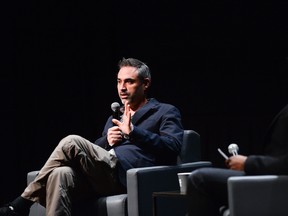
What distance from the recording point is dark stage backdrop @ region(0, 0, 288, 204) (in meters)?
4.93

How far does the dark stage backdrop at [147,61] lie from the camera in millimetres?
4926

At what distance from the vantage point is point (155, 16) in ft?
17.1

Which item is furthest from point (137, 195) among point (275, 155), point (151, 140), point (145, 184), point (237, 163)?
point (275, 155)

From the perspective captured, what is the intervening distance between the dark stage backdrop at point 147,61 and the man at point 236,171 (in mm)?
2647

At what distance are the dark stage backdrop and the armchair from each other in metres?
1.59

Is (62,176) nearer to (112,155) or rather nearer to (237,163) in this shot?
(112,155)

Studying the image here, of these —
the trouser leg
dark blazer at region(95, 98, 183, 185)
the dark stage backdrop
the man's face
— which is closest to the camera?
A: the trouser leg

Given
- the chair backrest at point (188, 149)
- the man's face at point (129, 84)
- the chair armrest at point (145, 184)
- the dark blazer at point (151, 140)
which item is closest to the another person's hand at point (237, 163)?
the chair armrest at point (145, 184)

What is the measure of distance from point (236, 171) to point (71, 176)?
3.39ft

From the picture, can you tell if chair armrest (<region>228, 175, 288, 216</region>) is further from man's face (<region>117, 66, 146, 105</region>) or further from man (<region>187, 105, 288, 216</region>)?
man's face (<region>117, 66, 146, 105</region>)

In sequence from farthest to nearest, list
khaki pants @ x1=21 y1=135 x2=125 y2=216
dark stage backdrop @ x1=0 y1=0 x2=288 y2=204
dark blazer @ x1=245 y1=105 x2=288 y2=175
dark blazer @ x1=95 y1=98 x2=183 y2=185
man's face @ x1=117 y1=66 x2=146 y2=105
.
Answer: dark stage backdrop @ x1=0 y1=0 x2=288 y2=204 < man's face @ x1=117 y1=66 x2=146 y2=105 < dark blazer @ x1=95 y1=98 x2=183 y2=185 < khaki pants @ x1=21 y1=135 x2=125 y2=216 < dark blazer @ x1=245 y1=105 x2=288 y2=175

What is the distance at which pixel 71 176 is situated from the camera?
307 cm

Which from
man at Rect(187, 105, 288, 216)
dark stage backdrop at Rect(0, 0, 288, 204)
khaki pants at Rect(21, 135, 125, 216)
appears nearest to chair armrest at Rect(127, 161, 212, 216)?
khaki pants at Rect(21, 135, 125, 216)

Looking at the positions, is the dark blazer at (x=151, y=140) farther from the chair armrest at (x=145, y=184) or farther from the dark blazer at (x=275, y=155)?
the dark blazer at (x=275, y=155)
